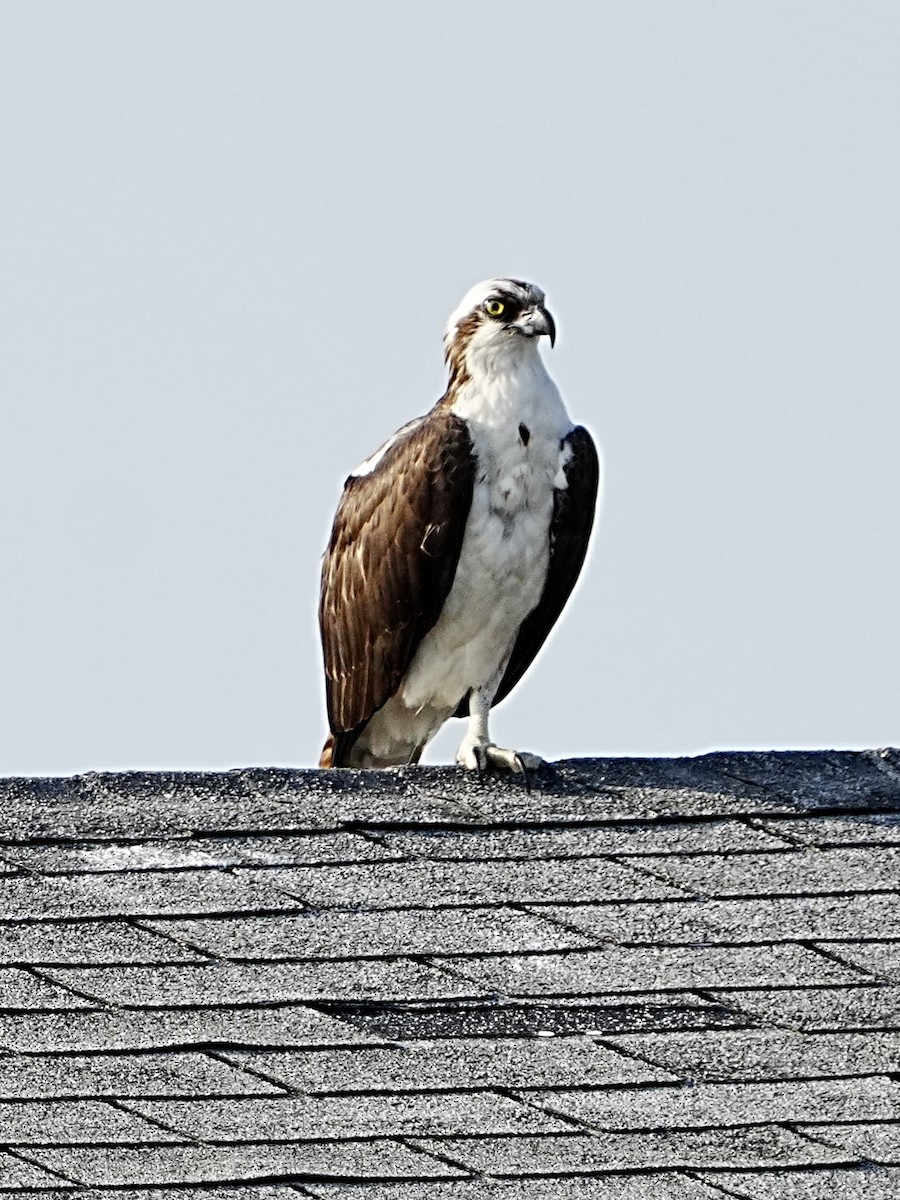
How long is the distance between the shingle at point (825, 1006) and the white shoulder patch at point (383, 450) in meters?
2.65

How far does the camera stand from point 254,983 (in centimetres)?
404

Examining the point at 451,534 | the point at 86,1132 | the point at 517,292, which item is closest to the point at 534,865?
the point at 86,1132

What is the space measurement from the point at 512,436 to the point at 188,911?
2.37 meters

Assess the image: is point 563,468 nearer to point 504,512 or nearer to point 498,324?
point 504,512

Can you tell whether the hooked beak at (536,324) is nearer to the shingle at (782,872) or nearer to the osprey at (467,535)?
the osprey at (467,535)

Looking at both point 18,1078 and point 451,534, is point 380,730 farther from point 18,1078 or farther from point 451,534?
point 18,1078

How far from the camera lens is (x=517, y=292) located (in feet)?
21.3

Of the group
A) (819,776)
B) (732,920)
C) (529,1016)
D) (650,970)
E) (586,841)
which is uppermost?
(819,776)

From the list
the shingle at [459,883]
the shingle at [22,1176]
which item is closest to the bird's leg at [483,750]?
the shingle at [459,883]

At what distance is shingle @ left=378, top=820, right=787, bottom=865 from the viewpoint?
4.28 metres

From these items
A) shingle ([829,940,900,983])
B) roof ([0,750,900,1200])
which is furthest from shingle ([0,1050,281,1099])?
shingle ([829,940,900,983])

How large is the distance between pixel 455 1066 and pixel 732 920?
2.00ft

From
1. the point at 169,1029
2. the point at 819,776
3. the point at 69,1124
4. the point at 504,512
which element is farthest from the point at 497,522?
the point at 69,1124

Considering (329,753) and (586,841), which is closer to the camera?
(586,841)
